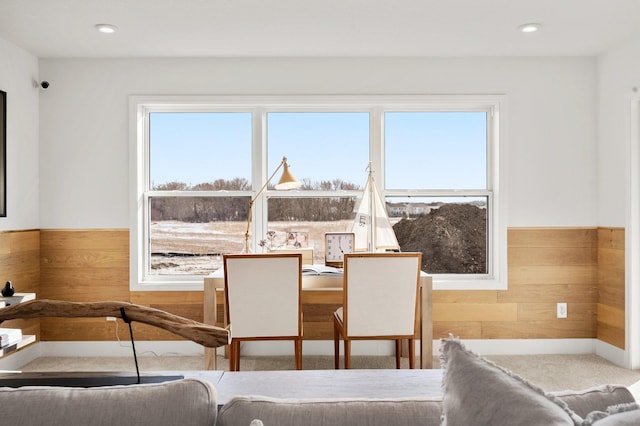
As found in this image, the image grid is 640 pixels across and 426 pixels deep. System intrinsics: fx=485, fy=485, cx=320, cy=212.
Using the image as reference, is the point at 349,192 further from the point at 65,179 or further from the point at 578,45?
the point at 65,179

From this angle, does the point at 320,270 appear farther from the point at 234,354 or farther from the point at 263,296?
the point at 234,354

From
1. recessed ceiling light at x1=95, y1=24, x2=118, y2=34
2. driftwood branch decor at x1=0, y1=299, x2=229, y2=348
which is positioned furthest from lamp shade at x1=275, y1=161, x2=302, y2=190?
driftwood branch decor at x1=0, y1=299, x2=229, y2=348

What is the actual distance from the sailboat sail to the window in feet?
0.44

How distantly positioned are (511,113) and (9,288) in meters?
3.96

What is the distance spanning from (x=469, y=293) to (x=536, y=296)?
1.87ft

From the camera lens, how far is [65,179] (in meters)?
4.07

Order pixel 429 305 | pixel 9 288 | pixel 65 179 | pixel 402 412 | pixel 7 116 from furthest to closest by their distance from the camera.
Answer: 1. pixel 65 179
2. pixel 7 116
3. pixel 429 305
4. pixel 9 288
5. pixel 402 412

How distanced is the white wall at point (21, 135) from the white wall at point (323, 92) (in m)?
0.09

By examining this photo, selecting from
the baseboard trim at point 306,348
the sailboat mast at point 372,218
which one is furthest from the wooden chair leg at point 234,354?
the sailboat mast at point 372,218

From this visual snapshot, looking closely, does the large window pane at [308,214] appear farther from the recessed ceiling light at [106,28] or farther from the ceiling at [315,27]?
the recessed ceiling light at [106,28]

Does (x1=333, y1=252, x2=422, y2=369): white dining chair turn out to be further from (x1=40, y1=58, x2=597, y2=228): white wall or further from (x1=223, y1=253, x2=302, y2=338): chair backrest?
(x1=40, y1=58, x2=597, y2=228): white wall

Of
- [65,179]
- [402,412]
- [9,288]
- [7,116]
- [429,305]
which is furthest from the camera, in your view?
[65,179]

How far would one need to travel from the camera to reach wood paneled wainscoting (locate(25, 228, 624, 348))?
4.06 meters

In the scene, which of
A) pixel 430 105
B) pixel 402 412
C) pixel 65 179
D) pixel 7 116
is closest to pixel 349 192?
pixel 430 105
